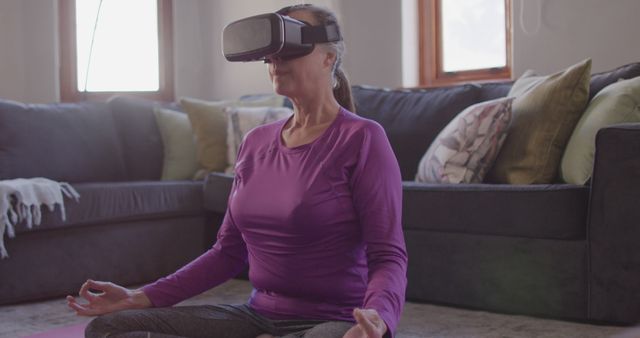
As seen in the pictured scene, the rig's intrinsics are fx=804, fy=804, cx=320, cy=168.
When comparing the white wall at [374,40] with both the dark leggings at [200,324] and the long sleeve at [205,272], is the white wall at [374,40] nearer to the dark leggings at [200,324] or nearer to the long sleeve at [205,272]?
the long sleeve at [205,272]

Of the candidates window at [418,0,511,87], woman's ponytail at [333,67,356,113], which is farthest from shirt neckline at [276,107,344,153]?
window at [418,0,511,87]

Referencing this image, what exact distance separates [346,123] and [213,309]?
41cm

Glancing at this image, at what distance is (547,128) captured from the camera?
2828 millimetres

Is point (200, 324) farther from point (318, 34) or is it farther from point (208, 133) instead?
point (208, 133)

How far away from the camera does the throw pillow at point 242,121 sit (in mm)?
3746

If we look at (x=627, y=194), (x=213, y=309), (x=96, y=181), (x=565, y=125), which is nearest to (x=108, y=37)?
(x=96, y=181)

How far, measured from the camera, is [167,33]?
530 centimetres

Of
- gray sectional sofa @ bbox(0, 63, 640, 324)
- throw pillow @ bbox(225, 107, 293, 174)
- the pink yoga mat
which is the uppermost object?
throw pillow @ bbox(225, 107, 293, 174)

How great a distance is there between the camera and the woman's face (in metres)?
1.44

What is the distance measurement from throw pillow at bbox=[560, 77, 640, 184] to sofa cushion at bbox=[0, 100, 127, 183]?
2.11m

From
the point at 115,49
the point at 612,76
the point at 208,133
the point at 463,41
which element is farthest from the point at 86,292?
the point at 115,49

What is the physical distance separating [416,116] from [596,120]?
91cm

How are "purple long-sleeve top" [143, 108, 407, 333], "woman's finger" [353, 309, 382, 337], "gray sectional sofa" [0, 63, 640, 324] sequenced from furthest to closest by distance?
"gray sectional sofa" [0, 63, 640, 324], "purple long-sleeve top" [143, 108, 407, 333], "woman's finger" [353, 309, 382, 337]

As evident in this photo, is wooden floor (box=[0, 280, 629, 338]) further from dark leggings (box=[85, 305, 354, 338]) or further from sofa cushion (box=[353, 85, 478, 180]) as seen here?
dark leggings (box=[85, 305, 354, 338])
